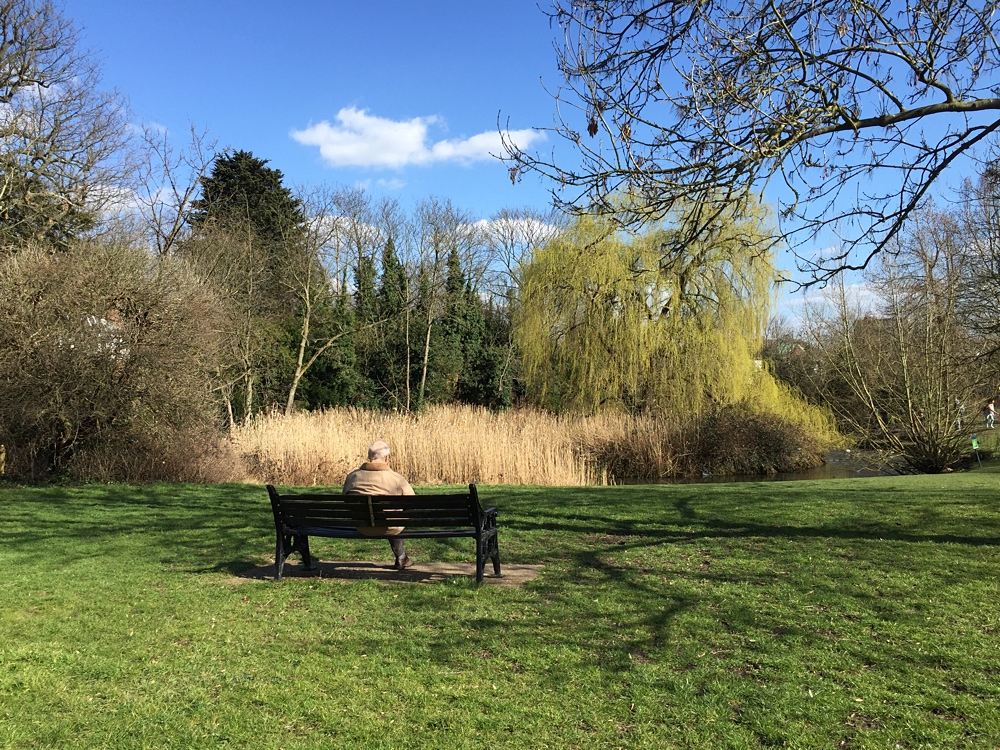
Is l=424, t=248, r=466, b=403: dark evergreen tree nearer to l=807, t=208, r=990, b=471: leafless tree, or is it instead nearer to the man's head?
l=807, t=208, r=990, b=471: leafless tree

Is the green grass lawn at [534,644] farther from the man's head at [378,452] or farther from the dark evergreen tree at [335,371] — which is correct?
the dark evergreen tree at [335,371]

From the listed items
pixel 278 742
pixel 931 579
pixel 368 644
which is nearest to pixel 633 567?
pixel 931 579

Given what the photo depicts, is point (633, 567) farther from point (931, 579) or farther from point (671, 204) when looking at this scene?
point (671, 204)

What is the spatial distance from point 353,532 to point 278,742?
254cm

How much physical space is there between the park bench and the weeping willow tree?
51.4ft

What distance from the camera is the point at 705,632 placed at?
3.98 metres

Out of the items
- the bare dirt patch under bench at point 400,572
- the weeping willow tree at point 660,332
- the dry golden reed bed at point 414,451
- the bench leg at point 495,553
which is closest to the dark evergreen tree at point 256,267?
the dry golden reed bed at point 414,451

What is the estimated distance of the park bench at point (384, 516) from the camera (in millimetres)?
5199

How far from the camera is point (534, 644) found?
12.7ft

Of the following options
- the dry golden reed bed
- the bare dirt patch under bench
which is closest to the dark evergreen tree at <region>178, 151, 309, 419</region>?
the dry golden reed bed

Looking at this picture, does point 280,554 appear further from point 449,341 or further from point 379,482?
point 449,341

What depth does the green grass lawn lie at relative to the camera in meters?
2.95

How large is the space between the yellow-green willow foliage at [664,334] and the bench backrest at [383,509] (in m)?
15.8

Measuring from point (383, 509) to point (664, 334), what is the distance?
1692cm
